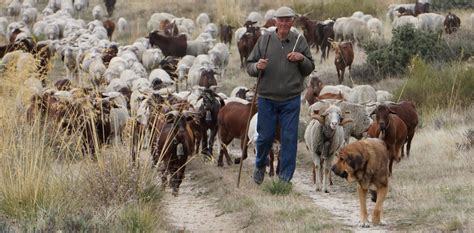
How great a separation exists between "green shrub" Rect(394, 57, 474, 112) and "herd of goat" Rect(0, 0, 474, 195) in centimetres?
103

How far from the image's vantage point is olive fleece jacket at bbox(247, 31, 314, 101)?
508 inches

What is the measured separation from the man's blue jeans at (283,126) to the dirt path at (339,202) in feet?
2.01

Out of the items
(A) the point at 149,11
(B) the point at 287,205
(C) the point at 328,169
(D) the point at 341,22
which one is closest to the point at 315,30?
(D) the point at 341,22

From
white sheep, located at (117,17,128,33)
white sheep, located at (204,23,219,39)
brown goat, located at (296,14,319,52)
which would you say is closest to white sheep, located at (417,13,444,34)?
brown goat, located at (296,14,319,52)

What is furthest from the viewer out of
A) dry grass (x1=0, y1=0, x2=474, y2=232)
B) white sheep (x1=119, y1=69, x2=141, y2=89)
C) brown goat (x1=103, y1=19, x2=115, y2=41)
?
brown goat (x1=103, y1=19, x2=115, y2=41)

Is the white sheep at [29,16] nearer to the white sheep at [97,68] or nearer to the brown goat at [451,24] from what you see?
the white sheep at [97,68]

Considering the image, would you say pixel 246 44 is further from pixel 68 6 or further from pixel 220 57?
pixel 68 6

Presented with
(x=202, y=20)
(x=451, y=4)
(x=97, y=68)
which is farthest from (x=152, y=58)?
(x=451, y=4)

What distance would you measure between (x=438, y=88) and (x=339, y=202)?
975 cm

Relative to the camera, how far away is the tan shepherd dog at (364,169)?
10.8 m

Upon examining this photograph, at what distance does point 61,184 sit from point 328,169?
435 centimetres

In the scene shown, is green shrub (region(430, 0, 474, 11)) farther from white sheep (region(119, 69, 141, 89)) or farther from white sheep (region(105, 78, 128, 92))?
white sheep (region(105, 78, 128, 92))

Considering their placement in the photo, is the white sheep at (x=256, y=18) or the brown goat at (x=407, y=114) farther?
the white sheep at (x=256, y=18)

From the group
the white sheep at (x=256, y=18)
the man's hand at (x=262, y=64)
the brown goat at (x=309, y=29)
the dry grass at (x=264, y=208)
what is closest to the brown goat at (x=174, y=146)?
the dry grass at (x=264, y=208)
